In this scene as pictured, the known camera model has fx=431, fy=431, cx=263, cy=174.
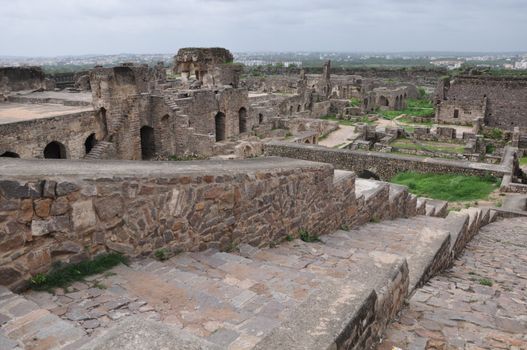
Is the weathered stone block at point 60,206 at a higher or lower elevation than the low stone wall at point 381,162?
higher

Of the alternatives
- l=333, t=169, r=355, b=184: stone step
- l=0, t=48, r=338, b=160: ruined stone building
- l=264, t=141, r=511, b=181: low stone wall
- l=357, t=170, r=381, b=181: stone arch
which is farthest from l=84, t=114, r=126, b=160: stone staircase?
l=333, t=169, r=355, b=184: stone step

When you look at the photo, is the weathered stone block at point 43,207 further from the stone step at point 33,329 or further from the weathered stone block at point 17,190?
the stone step at point 33,329

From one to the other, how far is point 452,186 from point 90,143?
47.7 ft

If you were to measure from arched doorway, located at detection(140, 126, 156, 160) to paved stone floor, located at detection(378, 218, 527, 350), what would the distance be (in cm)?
1626

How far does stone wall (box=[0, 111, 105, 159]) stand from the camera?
1491cm

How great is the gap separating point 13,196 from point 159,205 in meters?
1.33

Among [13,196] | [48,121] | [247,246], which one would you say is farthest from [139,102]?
[13,196]

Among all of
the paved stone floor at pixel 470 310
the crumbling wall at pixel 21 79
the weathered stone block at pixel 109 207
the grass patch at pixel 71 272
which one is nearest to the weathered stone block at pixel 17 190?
the weathered stone block at pixel 109 207

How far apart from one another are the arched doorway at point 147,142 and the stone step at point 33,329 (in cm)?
1830

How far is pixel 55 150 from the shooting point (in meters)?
17.3

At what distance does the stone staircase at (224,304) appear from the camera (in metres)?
2.62

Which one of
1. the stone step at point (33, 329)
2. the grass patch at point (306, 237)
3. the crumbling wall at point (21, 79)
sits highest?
the crumbling wall at point (21, 79)

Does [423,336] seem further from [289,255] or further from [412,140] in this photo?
[412,140]

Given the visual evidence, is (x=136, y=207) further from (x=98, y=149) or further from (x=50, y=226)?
(x=98, y=149)
